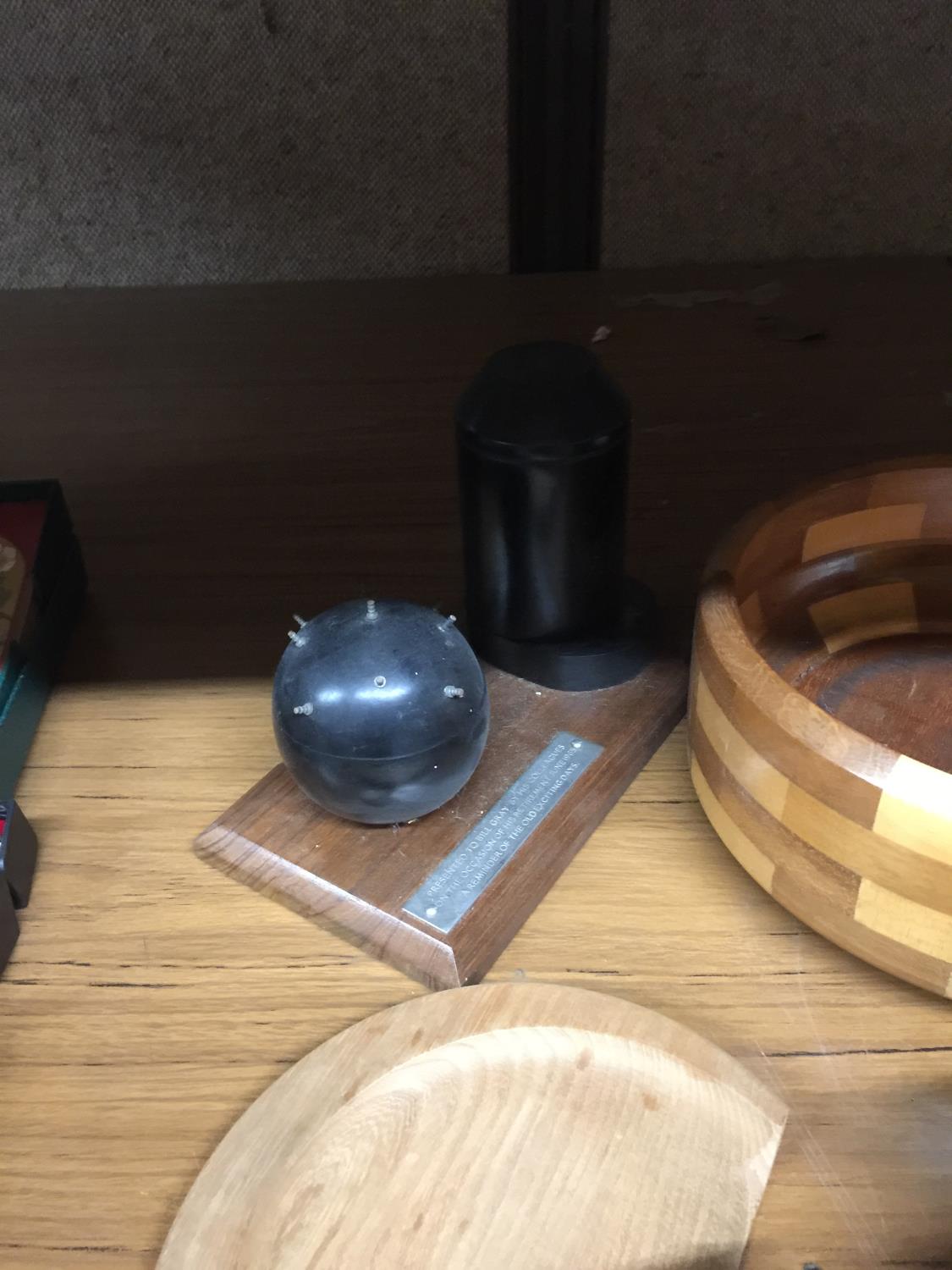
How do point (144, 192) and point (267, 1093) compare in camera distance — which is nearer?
point (267, 1093)

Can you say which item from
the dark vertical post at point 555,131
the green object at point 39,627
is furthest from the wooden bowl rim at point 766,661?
the dark vertical post at point 555,131

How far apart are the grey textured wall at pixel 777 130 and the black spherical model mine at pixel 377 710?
0.65m

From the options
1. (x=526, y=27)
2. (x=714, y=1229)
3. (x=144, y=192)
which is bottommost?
(x=714, y=1229)

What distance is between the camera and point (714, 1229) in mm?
364

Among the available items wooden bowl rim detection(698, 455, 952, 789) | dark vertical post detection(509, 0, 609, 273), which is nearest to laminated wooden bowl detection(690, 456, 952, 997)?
wooden bowl rim detection(698, 455, 952, 789)

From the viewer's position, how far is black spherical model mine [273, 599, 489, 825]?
0.44m

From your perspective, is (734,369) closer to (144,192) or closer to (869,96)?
(869,96)

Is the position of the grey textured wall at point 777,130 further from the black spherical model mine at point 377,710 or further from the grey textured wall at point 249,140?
the black spherical model mine at point 377,710

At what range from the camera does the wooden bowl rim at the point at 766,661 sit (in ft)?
1.21

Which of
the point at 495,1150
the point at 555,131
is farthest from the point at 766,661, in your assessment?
the point at 555,131

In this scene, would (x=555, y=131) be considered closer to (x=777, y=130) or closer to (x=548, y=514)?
(x=777, y=130)

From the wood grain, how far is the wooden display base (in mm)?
→ 11

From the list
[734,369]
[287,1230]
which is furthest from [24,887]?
[734,369]

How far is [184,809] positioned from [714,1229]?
0.29m
